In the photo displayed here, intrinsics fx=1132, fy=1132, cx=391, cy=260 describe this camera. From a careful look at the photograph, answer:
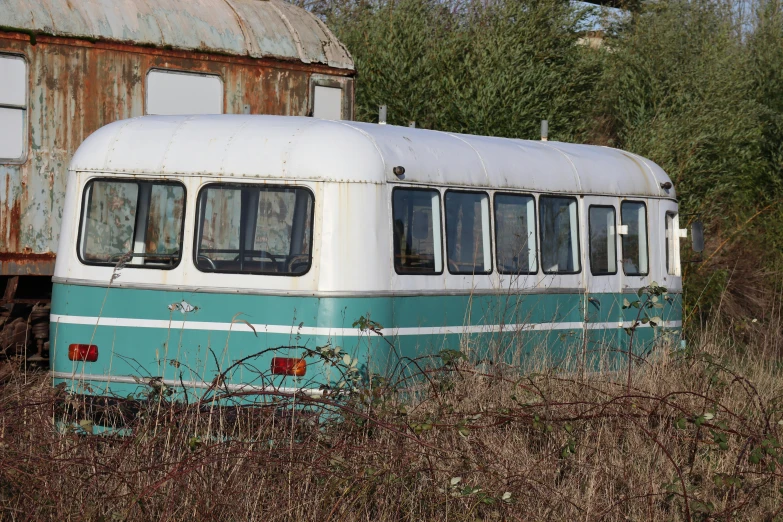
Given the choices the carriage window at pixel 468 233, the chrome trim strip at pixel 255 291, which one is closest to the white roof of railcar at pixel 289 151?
the carriage window at pixel 468 233

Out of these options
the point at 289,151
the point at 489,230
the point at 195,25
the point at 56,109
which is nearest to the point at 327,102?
the point at 195,25

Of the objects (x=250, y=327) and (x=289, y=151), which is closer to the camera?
(x=250, y=327)

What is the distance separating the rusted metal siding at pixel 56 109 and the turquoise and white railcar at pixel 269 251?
2573mm

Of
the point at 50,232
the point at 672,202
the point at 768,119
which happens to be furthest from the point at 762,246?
the point at 50,232

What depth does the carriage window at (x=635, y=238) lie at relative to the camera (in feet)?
33.0

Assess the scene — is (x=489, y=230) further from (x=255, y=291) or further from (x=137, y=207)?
(x=137, y=207)

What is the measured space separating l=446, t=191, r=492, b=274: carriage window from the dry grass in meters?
1.30

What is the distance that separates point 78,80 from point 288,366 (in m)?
4.92

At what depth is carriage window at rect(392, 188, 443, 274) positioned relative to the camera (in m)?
7.82

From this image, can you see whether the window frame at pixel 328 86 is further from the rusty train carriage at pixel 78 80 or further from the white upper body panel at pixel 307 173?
the white upper body panel at pixel 307 173

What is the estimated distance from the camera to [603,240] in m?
9.78

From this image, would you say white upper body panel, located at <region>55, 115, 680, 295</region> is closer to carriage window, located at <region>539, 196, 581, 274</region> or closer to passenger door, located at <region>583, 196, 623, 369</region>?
carriage window, located at <region>539, 196, 581, 274</region>

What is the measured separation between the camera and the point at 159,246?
7.85 meters

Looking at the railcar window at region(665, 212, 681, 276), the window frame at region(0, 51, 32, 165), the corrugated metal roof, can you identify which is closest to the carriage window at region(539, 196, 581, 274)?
the railcar window at region(665, 212, 681, 276)
